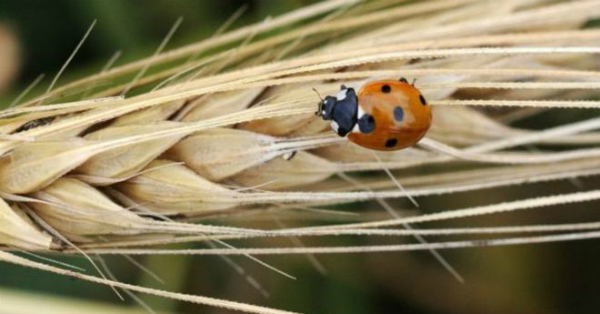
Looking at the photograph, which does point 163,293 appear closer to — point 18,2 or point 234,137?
point 234,137

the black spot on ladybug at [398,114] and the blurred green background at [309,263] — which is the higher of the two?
the blurred green background at [309,263]

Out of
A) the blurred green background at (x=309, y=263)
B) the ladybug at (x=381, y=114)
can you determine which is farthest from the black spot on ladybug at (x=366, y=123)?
the blurred green background at (x=309, y=263)

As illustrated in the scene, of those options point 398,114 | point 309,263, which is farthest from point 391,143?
point 309,263

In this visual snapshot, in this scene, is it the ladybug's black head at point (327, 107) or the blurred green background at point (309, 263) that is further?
the blurred green background at point (309, 263)

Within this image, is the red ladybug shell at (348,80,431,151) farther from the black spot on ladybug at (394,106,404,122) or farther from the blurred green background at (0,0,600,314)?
the blurred green background at (0,0,600,314)

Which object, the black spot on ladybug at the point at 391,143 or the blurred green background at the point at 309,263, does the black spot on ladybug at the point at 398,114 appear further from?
the blurred green background at the point at 309,263

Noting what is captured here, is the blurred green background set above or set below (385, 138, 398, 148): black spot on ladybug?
above

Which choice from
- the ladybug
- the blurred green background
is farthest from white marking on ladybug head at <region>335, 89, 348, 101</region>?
the blurred green background
